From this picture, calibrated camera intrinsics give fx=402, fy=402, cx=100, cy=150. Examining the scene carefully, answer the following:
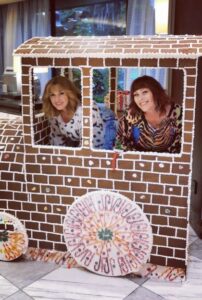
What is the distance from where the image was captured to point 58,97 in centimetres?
240

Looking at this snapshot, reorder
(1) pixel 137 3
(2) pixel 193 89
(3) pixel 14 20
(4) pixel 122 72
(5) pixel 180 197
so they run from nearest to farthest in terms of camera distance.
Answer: (2) pixel 193 89, (5) pixel 180 197, (4) pixel 122 72, (1) pixel 137 3, (3) pixel 14 20

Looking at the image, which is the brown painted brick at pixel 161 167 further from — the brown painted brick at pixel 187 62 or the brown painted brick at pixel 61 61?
the brown painted brick at pixel 61 61

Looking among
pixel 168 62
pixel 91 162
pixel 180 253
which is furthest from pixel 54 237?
pixel 168 62

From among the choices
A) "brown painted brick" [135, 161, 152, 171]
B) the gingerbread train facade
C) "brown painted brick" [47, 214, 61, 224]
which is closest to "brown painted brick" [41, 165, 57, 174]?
the gingerbread train facade

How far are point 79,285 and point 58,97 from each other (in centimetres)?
109

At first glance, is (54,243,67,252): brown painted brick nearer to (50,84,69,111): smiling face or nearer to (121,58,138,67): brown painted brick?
(50,84,69,111): smiling face

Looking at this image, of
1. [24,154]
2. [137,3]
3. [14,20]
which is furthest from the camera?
[14,20]

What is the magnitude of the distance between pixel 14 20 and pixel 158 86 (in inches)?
281

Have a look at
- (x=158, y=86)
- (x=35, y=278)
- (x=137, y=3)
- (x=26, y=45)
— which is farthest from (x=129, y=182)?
(x=137, y=3)

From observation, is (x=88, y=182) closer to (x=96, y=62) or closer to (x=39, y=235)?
(x=39, y=235)

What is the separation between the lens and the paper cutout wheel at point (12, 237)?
2479 millimetres

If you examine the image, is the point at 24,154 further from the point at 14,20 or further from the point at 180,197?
the point at 14,20

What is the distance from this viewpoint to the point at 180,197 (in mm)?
2209

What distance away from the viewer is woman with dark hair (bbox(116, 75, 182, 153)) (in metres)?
2.27
